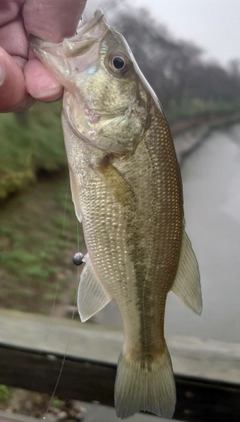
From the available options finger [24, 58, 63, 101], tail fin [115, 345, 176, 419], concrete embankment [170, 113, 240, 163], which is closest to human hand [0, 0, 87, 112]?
finger [24, 58, 63, 101]

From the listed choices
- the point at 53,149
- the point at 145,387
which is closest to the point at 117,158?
the point at 145,387

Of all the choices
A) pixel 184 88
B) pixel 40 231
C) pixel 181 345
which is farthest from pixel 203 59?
pixel 181 345

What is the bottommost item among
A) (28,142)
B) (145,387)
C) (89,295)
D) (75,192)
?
(28,142)

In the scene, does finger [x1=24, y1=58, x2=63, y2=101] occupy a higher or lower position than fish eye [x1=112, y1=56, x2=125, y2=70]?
lower

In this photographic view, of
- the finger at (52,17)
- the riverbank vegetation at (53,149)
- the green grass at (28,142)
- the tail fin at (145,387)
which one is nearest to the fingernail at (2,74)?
the finger at (52,17)

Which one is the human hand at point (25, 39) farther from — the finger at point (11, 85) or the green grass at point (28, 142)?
the green grass at point (28, 142)

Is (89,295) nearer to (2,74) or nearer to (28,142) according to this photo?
(2,74)

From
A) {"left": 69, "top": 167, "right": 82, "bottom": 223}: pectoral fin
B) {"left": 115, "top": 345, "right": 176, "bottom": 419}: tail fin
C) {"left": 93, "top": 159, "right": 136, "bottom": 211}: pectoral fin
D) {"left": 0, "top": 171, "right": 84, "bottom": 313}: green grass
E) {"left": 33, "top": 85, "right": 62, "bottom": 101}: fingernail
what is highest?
{"left": 33, "top": 85, "right": 62, "bottom": 101}: fingernail

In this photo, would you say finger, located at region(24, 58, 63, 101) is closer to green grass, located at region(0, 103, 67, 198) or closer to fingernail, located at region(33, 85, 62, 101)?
fingernail, located at region(33, 85, 62, 101)
